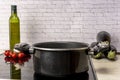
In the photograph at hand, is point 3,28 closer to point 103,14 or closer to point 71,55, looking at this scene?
point 103,14

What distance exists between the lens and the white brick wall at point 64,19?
4.21ft

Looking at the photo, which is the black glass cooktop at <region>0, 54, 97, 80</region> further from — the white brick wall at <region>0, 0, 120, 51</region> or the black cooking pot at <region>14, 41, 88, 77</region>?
the white brick wall at <region>0, 0, 120, 51</region>

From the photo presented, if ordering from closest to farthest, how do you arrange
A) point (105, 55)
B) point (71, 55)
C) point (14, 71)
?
1. point (71, 55)
2. point (14, 71)
3. point (105, 55)

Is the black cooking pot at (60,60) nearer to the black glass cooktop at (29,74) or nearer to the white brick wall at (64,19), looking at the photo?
the black glass cooktop at (29,74)

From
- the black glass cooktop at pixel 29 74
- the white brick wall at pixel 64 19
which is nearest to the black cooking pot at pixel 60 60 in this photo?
the black glass cooktop at pixel 29 74

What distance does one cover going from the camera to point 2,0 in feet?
4.39

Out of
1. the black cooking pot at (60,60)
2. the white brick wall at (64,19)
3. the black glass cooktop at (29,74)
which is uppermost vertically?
the white brick wall at (64,19)

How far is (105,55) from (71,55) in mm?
417

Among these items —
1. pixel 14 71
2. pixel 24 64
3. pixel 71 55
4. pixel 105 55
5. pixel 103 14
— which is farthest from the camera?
pixel 103 14

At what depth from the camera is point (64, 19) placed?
1.31 metres

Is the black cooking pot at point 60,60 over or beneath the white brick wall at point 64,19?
beneath

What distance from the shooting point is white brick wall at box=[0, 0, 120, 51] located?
1.28 m

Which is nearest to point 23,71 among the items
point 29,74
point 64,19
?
point 29,74

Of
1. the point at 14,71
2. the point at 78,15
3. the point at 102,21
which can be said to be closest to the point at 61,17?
the point at 78,15
